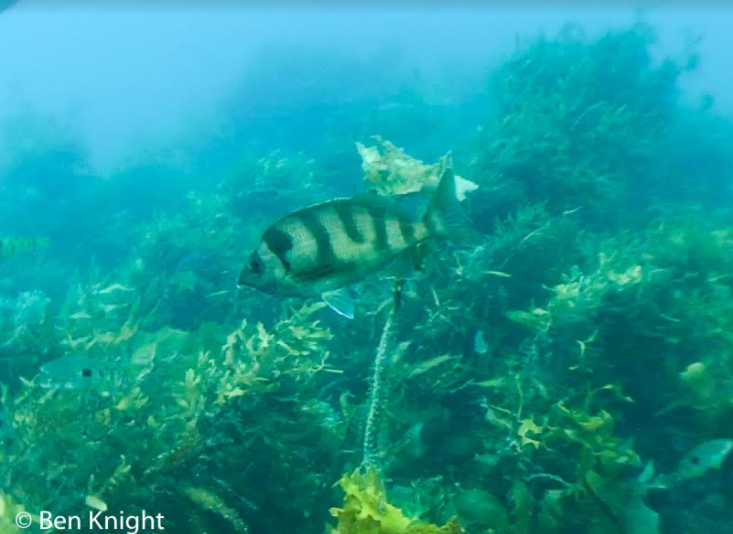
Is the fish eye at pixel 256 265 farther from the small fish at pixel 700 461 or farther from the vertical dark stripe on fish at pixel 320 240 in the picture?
the small fish at pixel 700 461

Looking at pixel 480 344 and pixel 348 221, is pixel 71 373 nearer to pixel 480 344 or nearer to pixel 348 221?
pixel 348 221

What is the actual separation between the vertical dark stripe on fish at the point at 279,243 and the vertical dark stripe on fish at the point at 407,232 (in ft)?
1.37

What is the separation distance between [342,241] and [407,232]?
26 cm

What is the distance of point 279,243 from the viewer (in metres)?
1.80

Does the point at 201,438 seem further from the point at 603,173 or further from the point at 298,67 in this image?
the point at 298,67

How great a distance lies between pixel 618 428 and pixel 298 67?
92.1 ft

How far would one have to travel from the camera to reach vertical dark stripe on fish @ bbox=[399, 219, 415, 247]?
192 centimetres

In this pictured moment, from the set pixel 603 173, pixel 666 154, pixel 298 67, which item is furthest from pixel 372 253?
pixel 298 67

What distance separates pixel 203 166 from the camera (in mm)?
20234

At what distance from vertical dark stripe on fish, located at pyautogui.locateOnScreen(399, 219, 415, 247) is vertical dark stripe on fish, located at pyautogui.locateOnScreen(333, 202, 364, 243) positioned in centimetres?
17
